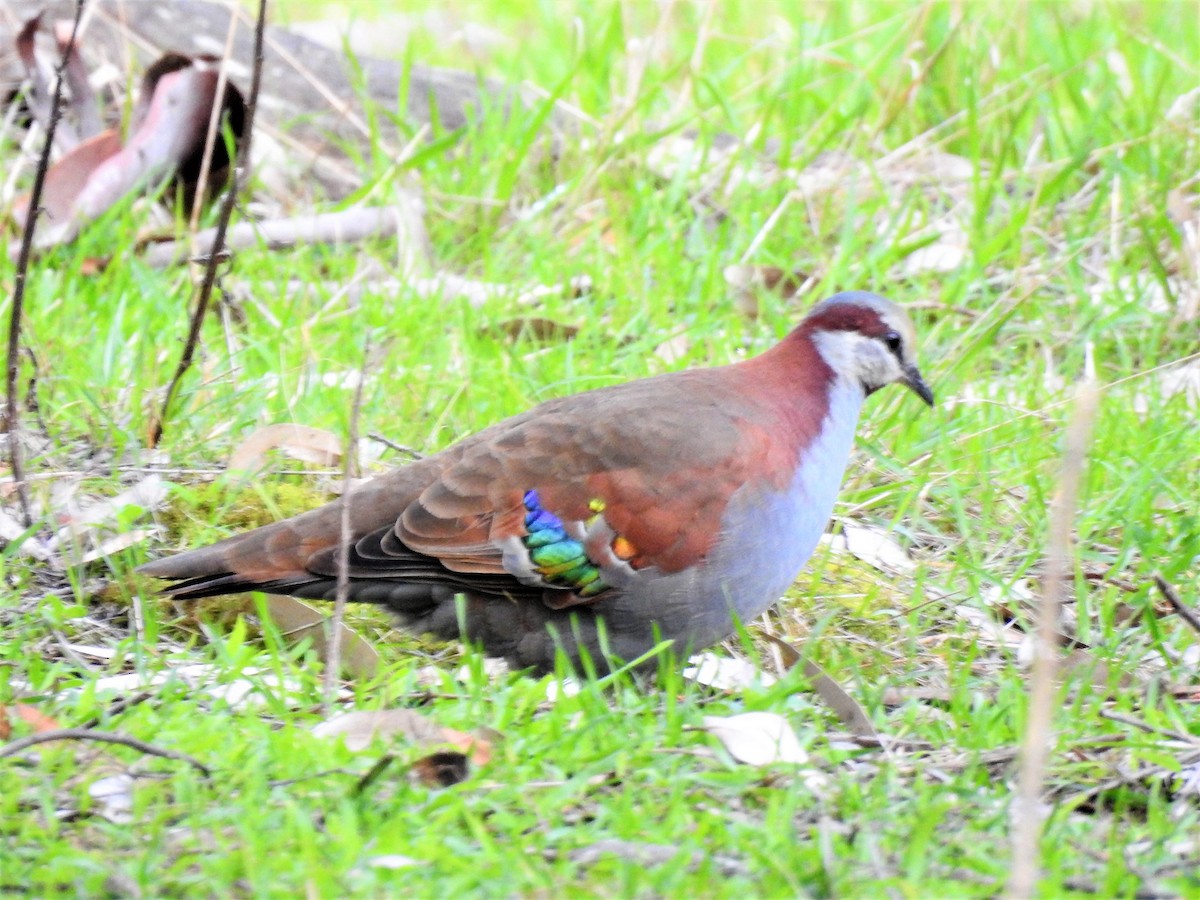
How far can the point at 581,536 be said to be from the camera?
3.10 m

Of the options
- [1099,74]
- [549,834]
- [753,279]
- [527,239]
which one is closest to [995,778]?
[549,834]

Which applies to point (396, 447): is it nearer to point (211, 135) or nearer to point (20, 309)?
point (20, 309)

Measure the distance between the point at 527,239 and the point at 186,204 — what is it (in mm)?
1197

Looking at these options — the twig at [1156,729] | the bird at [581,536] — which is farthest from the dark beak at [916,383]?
the twig at [1156,729]

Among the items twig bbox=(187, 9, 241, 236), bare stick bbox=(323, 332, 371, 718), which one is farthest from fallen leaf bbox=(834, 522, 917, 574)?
twig bbox=(187, 9, 241, 236)

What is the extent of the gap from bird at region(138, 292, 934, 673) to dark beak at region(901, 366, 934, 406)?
0.48 m

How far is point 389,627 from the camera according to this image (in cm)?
349

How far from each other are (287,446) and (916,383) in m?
1.52

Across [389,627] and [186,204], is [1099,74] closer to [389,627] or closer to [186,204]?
[186,204]

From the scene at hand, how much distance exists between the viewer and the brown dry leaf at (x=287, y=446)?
12.5 feet

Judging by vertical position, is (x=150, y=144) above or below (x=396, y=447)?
above

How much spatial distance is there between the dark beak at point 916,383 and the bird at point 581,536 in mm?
481

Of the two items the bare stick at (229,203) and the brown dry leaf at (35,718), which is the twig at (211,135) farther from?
the brown dry leaf at (35,718)

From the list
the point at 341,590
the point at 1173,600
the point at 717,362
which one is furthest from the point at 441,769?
the point at 717,362
